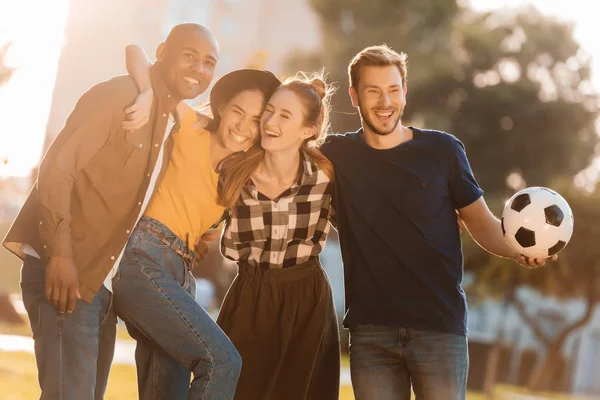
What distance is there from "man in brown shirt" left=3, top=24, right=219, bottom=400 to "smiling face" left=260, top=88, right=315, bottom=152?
53 centimetres

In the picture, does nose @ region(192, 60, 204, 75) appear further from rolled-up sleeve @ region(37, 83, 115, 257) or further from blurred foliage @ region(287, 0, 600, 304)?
blurred foliage @ region(287, 0, 600, 304)

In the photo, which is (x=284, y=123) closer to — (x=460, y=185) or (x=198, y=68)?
(x=198, y=68)

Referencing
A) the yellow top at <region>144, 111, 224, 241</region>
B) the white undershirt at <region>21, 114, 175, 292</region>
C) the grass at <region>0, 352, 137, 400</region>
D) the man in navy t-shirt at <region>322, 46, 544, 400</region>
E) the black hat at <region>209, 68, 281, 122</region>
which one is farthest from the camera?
the grass at <region>0, 352, 137, 400</region>

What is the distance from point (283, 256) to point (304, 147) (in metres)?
0.57

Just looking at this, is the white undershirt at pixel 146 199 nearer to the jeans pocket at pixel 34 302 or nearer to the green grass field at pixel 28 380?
the jeans pocket at pixel 34 302

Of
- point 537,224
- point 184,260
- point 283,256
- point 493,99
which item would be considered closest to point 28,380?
point 283,256

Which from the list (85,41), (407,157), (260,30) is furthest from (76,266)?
(260,30)

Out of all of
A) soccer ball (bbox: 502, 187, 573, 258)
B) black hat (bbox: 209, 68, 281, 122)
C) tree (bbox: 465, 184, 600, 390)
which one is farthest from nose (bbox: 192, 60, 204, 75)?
tree (bbox: 465, 184, 600, 390)

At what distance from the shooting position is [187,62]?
4.32 m

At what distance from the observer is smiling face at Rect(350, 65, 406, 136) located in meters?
4.55

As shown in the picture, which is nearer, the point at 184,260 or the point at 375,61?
the point at 184,260

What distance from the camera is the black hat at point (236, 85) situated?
15.1 ft

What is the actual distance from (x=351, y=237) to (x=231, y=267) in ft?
61.9

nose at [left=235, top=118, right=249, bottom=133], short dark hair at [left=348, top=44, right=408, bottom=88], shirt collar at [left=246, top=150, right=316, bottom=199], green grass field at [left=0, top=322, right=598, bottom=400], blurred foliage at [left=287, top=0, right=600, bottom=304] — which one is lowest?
green grass field at [left=0, top=322, right=598, bottom=400]
